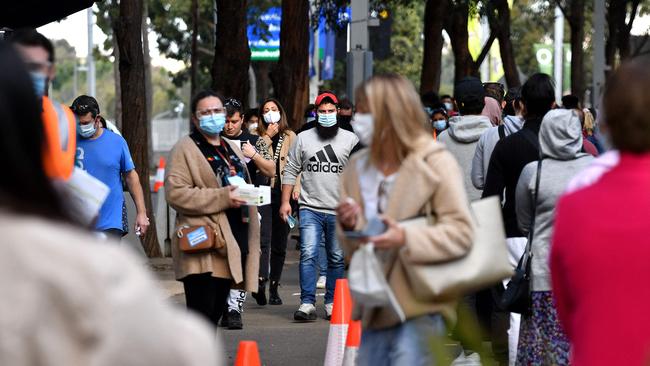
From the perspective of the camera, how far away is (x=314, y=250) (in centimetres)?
1145

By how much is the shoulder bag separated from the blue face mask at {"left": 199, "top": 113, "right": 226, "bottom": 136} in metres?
3.23

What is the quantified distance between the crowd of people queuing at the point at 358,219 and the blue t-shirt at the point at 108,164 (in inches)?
0.5

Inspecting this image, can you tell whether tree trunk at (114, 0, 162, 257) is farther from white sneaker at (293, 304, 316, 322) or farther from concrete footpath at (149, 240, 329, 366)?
white sneaker at (293, 304, 316, 322)

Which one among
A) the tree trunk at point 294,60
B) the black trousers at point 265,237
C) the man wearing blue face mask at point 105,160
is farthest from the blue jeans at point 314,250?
the tree trunk at point 294,60

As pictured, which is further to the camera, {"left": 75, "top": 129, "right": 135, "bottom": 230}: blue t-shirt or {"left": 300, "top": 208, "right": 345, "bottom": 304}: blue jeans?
{"left": 300, "top": 208, "right": 345, "bottom": 304}: blue jeans

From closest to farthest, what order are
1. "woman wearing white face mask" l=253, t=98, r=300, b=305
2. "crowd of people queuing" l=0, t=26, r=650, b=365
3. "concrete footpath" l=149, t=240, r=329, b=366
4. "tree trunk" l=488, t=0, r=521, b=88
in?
"crowd of people queuing" l=0, t=26, r=650, b=365, "concrete footpath" l=149, t=240, r=329, b=366, "woman wearing white face mask" l=253, t=98, r=300, b=305, "tree trunk" l=488, t=0, r=521, b=88

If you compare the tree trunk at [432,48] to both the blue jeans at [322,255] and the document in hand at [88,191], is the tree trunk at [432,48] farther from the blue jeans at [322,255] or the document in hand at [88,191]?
the document in hand at [88,191]

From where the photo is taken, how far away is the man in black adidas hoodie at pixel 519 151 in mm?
7723

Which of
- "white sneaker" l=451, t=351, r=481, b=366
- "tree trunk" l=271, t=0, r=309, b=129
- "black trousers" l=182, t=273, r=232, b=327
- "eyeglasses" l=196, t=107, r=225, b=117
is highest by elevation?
"tree trunk" l=271, t=0, r=309, b=129

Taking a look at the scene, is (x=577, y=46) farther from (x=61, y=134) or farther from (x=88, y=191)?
(x=88, y=191)

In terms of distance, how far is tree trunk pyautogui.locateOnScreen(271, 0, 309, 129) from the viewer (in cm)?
2234

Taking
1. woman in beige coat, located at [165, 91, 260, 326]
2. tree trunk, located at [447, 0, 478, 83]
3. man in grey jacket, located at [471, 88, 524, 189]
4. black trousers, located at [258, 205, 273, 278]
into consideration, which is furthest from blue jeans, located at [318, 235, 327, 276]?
tree trunk, located at [447, 0, 478, 83]

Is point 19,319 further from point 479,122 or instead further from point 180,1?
point 180,1

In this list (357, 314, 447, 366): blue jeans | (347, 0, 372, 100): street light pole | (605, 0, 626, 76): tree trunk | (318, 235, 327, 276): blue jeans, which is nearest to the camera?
(357, 314, 447, 366): blue jeans
